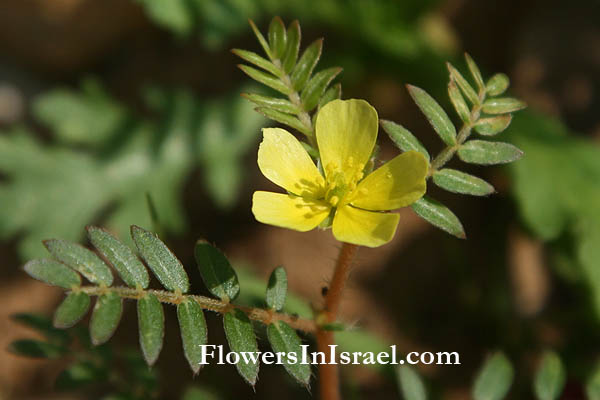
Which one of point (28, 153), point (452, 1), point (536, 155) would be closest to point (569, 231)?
point (536, 155)

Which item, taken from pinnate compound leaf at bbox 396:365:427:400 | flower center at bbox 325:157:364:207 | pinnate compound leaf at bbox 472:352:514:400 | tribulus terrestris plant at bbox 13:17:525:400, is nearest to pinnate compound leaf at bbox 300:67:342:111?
tribulus terrestris plant at bbox 13:17:525:400

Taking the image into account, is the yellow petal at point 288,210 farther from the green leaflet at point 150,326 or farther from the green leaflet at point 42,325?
the green leaflet at point 42,325

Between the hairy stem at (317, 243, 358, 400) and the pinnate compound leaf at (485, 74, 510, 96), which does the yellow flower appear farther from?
the pinnate compound leaf at (485, 74, 510, 96)

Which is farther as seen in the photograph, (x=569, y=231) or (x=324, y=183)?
(x=569, y=231)

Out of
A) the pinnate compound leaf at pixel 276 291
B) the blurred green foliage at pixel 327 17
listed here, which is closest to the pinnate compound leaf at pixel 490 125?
the pinnate compound leaf at pixel 276 291

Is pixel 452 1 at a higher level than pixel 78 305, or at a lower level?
higher

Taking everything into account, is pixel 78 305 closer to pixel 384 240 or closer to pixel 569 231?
pixel 384 240

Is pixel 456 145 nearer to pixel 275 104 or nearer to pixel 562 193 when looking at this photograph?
pixel 275 104
